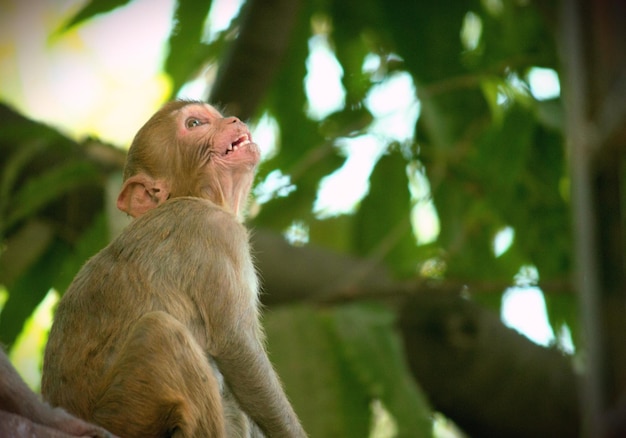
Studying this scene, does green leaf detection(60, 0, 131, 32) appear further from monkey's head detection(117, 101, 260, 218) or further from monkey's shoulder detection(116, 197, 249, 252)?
monkey's shoulder detection(116, 197, 249, 252)

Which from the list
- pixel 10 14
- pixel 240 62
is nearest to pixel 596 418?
pixel 240 62

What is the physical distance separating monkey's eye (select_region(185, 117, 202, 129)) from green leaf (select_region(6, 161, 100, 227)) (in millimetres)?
1431

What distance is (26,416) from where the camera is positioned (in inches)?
Result: 128

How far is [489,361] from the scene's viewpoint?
790 cm

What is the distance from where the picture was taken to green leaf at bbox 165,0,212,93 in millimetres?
7211

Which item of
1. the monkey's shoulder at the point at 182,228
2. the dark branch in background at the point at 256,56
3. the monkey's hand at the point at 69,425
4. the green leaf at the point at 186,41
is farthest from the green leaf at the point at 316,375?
the monkey's hand at the point at 69,425

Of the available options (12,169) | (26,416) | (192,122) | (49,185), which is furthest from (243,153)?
(26,416)

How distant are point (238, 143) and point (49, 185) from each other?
1.72 meters

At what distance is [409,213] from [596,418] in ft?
9.21

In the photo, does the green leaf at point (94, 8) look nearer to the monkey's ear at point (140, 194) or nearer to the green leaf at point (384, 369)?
the monkey's ear at point (140, 194)

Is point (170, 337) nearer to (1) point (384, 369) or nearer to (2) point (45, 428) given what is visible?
(2) point (45, 428)

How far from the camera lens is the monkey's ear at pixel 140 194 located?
5.13 meters

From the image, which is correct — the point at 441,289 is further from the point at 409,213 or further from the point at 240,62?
the point at 240,62

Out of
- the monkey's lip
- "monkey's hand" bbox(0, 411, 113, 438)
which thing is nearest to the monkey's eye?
the monkey's lip
